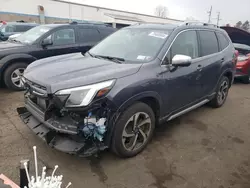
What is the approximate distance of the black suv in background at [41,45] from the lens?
525 centimetres

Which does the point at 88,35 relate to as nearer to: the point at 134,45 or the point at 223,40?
the point at 134,45

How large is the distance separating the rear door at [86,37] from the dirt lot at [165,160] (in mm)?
2944

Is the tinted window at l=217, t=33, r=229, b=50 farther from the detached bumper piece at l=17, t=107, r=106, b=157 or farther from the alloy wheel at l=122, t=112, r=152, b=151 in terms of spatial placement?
the detached bumper piece at l=17, t=107, r=106, b=157

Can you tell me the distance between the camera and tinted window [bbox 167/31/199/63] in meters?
3.37

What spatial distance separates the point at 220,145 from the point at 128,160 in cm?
158

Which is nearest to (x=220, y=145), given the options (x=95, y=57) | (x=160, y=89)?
(x=160, y=89)

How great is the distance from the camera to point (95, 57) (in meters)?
3.53

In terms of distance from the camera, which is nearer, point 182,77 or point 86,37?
point 182,77

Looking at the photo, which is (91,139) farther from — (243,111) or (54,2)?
(54,2)

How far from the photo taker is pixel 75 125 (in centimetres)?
245

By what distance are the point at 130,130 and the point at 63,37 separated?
13.6 ft

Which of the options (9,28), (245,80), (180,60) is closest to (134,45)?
(180,60)

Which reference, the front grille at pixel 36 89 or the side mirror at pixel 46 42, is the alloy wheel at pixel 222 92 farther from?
the side mirror at pixel 46 42

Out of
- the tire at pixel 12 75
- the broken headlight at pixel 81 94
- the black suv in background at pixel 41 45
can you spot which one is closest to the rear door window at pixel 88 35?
the black suv in background at pixel 41 45
